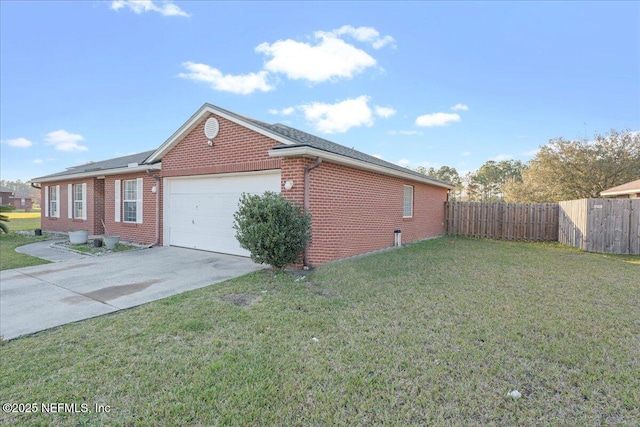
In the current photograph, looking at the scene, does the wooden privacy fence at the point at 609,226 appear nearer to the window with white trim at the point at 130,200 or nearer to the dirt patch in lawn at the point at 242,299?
the dirt patch in lawn at the point at 242,299

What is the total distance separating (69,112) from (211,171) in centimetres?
1296

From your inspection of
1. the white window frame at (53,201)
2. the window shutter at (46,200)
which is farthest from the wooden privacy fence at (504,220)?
the window shutter at (46,200)

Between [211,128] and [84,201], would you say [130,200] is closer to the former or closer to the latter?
[84,201]

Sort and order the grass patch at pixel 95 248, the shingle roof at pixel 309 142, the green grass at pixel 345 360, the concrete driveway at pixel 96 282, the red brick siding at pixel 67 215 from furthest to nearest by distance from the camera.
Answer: the red brick siding at pixel 67 215
the grass patch at pixel 95 248
the shingle roof at pixel 309 142
the concrete driveway at pixel 96 282
the green grass at pixel 345 360

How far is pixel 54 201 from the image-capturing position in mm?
16219

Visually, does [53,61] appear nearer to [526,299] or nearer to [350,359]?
[350,359]

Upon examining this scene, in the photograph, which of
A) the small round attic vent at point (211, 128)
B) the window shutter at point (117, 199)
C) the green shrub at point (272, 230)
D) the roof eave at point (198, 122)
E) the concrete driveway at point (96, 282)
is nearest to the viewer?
the concrete driveway at point (96, 282)

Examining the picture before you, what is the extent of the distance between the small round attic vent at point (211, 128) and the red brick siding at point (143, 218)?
304 centimetres

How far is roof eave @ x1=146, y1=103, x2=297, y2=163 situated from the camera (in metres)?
7.76

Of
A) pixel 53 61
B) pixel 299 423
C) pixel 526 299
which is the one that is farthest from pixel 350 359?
pixel 53 61

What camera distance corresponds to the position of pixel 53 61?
12.3 meters

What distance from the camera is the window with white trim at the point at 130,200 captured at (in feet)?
38.7

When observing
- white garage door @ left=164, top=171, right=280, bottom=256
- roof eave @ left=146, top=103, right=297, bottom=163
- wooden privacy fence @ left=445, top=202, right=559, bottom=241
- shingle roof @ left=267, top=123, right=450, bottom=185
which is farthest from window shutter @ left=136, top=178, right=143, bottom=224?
wooden privacy fence @ left=445, top=202, right=559, bottom=241

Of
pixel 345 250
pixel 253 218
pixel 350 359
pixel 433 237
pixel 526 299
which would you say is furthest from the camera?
pixel 433 237
